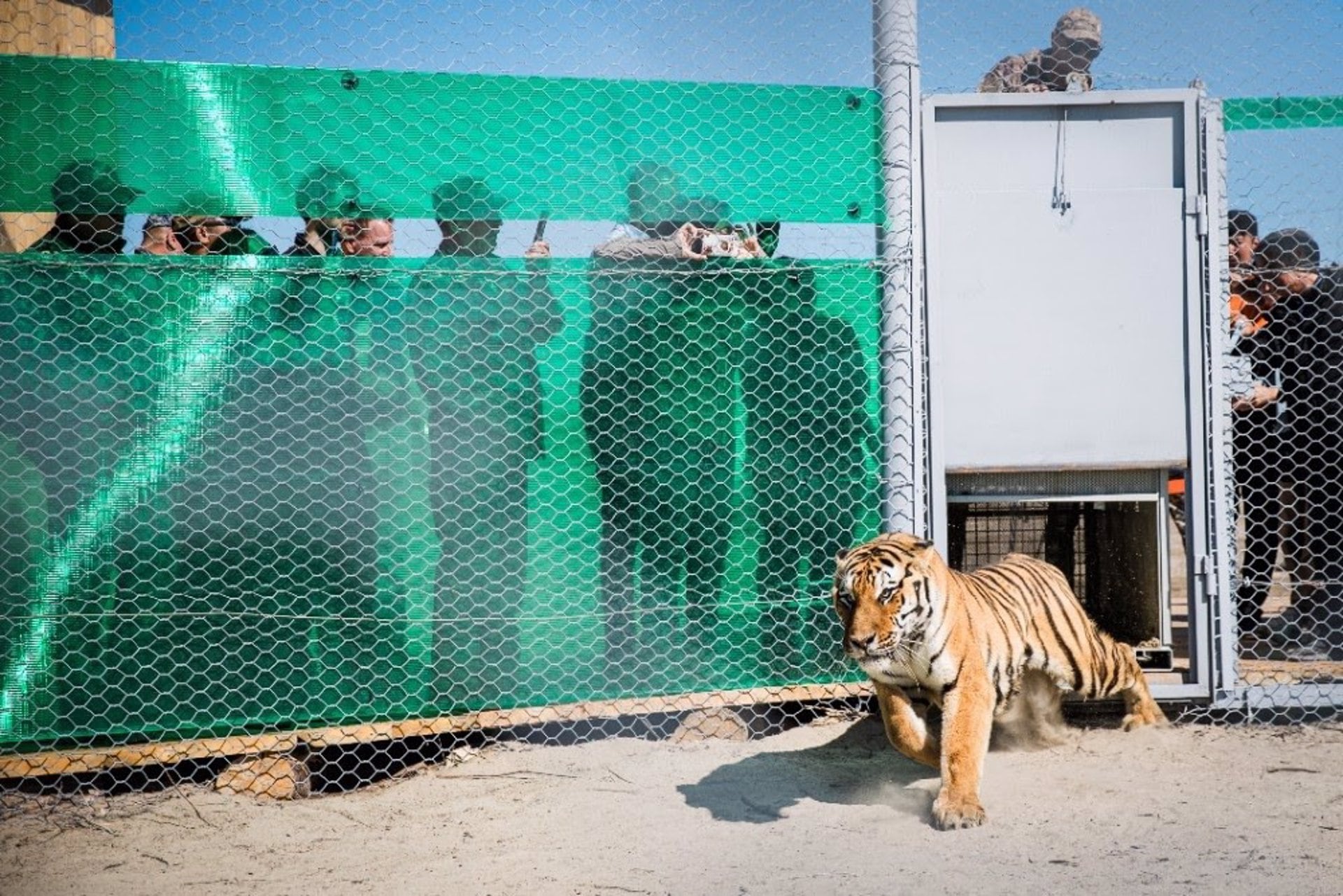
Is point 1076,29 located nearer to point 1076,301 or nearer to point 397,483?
point 1076,301

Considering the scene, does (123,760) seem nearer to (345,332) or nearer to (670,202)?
(345,332)

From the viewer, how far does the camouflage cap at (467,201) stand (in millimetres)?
4699

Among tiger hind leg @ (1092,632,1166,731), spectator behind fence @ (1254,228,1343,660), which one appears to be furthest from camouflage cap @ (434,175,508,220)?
spectator behind fence @ (1254,228,1343,660)

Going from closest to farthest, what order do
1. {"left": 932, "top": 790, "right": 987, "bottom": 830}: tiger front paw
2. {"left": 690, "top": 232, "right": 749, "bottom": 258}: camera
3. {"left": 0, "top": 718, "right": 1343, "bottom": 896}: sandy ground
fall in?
{"left": 0, "top": 718, "right": 1343, "bottom": 896}: sandy ground
{"left": 932, "top": 790, "right": 987, "bottom": 830}: tiger front paw
{"left": 690, "top": 232, "right": 749, "bottom": 258}: camera

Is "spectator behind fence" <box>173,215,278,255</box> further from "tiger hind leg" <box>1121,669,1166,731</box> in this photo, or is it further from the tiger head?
"tiger hind leg" <box>1121,669,1166,731</box>

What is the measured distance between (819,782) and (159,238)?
3.09 meters

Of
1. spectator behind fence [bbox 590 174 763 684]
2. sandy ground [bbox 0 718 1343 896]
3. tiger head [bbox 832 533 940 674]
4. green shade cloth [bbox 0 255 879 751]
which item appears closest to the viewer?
sandy ground [bbox 0 718 1343 896]

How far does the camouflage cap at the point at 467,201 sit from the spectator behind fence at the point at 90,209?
41.3 inches

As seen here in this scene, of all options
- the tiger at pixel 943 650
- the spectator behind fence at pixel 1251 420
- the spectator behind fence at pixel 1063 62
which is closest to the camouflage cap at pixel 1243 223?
the spectator behind fence at pixel 1251 420

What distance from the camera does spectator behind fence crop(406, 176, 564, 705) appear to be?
15.2 ft

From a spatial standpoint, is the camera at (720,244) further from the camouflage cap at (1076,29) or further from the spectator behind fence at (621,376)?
the camouflage cap at (1076,29)

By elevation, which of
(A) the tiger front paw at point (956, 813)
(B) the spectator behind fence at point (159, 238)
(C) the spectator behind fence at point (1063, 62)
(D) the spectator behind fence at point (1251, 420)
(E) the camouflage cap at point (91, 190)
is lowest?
(A) the tiger front paw at point (956, 813)

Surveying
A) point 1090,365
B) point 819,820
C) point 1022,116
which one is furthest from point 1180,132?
point 819,820

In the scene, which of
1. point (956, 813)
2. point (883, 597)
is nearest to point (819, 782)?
point (956, 813)
